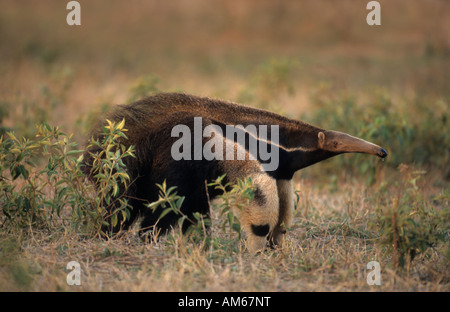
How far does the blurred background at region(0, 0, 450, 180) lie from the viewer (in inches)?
361

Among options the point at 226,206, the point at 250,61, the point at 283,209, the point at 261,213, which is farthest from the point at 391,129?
the point at 250,61

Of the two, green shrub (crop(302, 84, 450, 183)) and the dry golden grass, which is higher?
green shrub (crop(302, 84, 450, 183))

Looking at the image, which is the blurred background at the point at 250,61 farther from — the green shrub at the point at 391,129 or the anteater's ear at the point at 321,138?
the anteater's ear at the point at 321,138

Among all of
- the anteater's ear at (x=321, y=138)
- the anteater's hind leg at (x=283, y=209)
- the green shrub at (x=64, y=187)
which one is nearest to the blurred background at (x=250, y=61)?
the anteater's ear at (x=321, y=138)

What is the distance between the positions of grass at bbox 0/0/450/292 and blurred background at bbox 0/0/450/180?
7cm

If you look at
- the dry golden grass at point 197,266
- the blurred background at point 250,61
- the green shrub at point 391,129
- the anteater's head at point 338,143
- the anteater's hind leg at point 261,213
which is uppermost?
the blurred background at point 250,61

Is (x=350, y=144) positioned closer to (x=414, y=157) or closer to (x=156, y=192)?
(x=156, y=192)

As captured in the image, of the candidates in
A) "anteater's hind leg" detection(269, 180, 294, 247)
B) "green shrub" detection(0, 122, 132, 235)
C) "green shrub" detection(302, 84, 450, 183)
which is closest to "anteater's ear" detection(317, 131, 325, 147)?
"anteater's hind leg" detection(269, 180, 294, 247)

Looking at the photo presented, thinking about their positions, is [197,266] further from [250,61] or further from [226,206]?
[250,61]

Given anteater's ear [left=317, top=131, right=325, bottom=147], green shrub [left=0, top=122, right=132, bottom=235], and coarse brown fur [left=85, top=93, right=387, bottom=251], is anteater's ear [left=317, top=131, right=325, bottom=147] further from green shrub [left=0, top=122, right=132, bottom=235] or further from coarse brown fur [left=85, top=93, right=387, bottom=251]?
green shrub [left=0, top=122, right=132, bottom=235]

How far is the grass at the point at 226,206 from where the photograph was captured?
4.48m

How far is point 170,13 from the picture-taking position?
2583 cm

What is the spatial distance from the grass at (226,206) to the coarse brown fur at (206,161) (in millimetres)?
235

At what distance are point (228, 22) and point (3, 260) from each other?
22.6m
